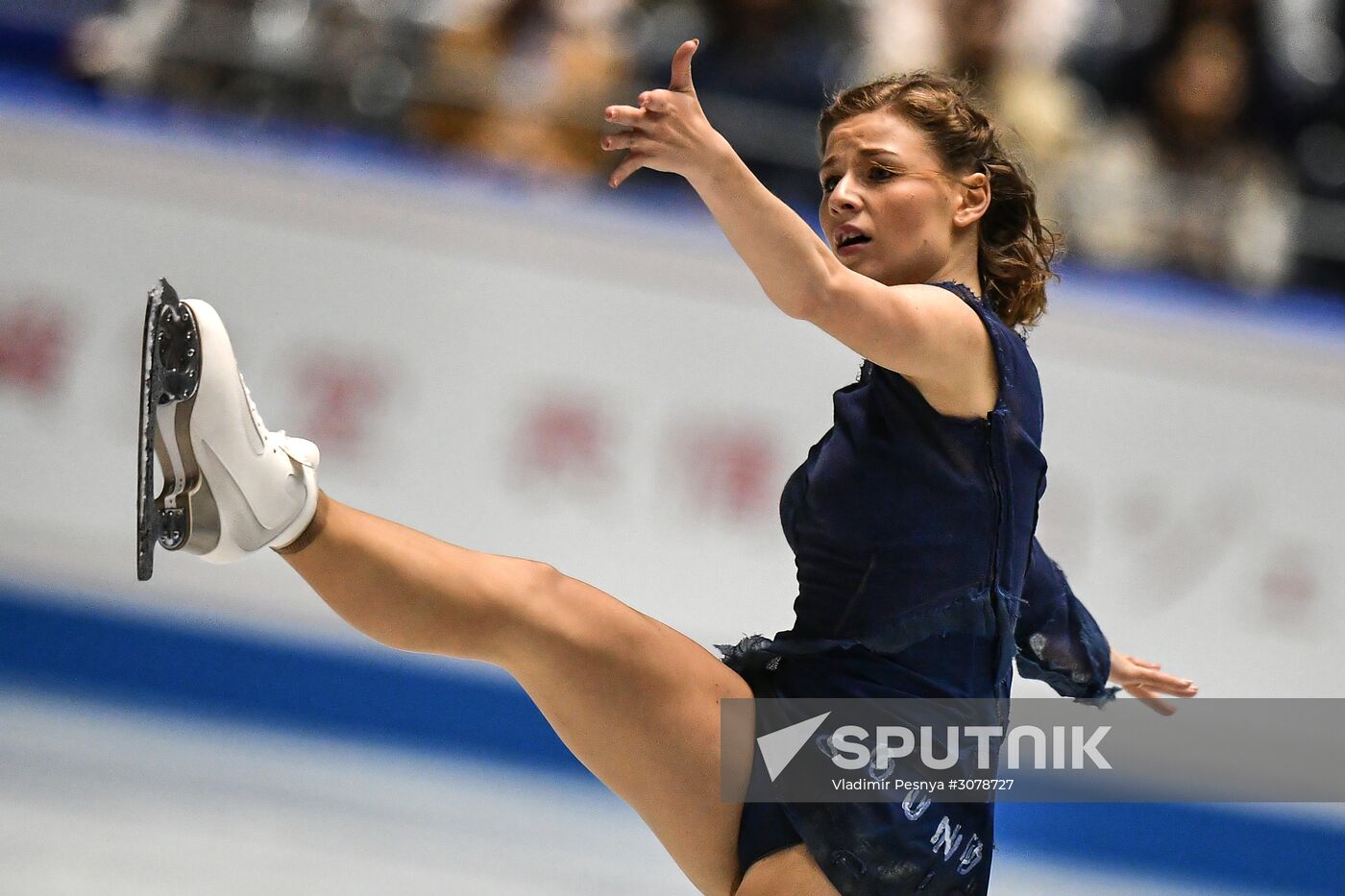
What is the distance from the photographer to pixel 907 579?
1793 mm

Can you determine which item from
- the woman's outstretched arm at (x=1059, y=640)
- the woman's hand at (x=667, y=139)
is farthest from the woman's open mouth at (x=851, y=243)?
the woman's outstretched arm at (x=1059, y=640)

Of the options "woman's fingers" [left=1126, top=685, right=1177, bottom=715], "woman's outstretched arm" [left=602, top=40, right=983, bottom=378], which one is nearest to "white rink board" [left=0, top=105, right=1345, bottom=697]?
"woman's fingers" [left=1126, top=685, right=1177, bottom=715]

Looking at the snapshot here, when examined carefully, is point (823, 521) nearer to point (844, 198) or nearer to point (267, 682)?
point (844, 198)

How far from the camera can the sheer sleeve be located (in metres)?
2.14

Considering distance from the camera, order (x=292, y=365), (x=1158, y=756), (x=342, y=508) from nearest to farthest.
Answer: (x=342, y=508) < (x=292, y=365) < (x=1158, y=756)

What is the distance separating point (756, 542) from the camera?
4.01 meters

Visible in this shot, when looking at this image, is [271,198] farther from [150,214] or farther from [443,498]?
[443,498]

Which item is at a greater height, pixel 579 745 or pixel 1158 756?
pixel 1158 756

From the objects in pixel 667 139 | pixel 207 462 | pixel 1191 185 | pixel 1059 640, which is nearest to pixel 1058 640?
pixel 1059 640

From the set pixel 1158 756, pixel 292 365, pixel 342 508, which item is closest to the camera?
pixel 342 508

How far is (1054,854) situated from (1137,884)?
0.77 feet

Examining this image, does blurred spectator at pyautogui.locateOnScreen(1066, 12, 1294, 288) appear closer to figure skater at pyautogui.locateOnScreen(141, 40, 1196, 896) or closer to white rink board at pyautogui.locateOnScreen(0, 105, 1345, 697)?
white rink board at pyautogui.locateOnScreen(0, 105, 1345, 697)

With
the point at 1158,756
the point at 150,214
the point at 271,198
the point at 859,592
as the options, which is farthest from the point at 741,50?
the point at 859,592

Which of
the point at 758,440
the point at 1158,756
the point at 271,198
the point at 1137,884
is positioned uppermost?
the point at 271,198
